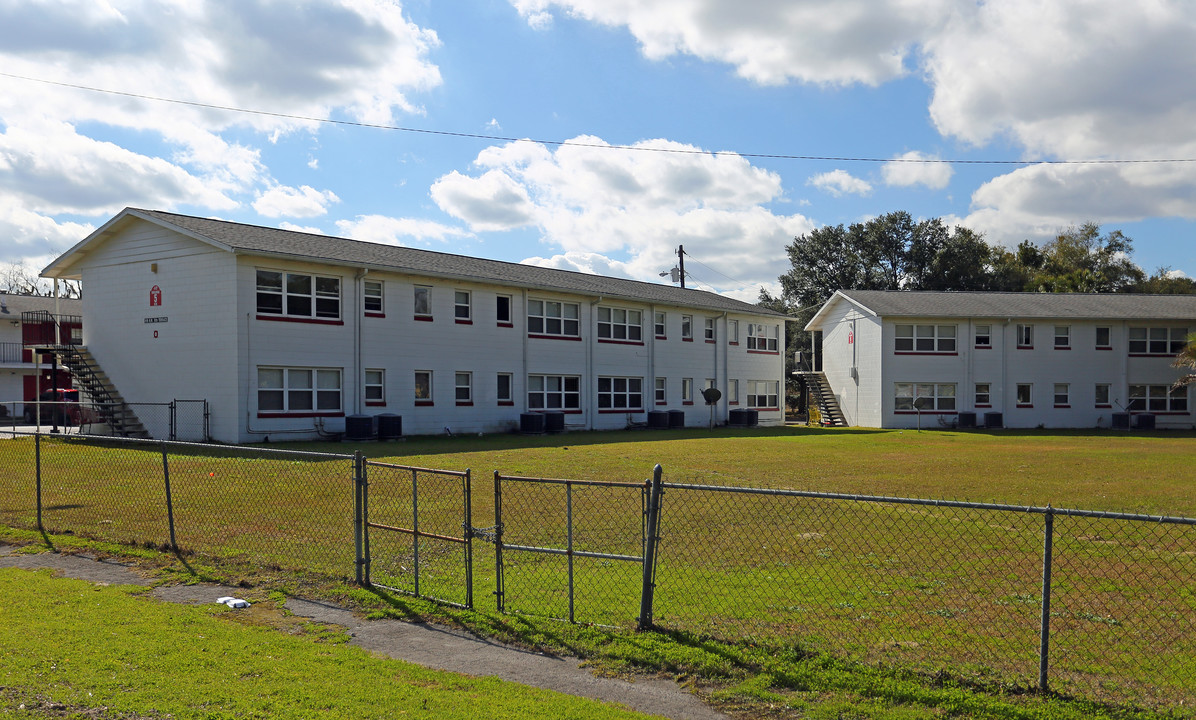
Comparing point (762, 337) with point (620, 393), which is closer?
point (620, 393)

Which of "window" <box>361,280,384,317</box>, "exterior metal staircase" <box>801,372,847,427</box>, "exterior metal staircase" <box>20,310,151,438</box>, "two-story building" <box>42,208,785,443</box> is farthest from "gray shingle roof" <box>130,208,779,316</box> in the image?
"exterior metal staircase" <box>801,372,847,427</box>

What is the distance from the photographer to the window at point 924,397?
44.5 metres

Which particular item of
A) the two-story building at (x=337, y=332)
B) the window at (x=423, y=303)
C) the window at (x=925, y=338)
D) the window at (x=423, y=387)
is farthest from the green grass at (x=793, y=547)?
the window at (x=925, y=338)

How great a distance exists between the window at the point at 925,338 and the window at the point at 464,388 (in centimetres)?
2304

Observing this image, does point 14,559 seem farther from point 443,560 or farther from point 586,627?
point 586,627

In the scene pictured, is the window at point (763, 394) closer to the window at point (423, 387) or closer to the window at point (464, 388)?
the window at point (464, 388)

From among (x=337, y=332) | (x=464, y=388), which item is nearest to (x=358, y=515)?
(x=337, y=332)

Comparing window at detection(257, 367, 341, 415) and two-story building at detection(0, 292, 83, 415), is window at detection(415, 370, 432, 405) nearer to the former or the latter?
window at detection(257, 367, 341, 415)

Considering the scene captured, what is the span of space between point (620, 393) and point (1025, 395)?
2174 centimetres

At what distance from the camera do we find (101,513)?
12812 mm

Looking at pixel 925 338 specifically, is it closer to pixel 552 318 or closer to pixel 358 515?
pixel 552 318

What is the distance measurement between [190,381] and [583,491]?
17.1 metres

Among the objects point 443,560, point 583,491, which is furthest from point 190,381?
point 443,560

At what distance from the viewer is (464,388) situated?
3316cm
